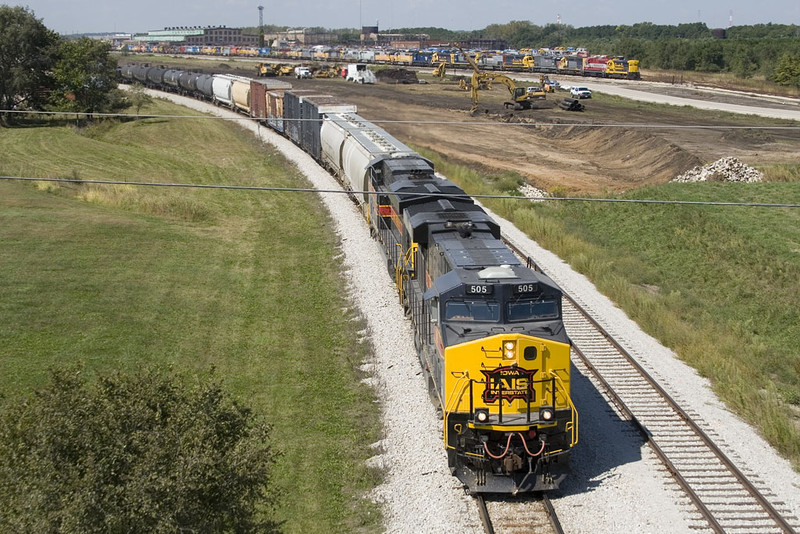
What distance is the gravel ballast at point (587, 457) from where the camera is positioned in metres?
14.7

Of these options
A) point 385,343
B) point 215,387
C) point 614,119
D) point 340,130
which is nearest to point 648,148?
point 614,119

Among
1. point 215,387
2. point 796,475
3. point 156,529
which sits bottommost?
point 796,475

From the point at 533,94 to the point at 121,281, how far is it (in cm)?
6736

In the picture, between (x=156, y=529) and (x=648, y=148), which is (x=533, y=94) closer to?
(x=648, y=148)

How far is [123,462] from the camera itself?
10133 millimetres

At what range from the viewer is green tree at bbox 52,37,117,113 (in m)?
74.2

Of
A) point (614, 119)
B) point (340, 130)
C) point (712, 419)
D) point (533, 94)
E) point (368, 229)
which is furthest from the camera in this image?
point (533, 94)

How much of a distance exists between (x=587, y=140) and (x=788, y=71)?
51.4 metres

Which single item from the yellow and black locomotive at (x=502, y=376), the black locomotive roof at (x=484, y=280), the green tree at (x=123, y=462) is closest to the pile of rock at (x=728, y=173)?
the yellow and black locomotive at (x=502, y=376)

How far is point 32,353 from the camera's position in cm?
2272

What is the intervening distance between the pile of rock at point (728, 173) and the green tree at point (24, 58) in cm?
6002

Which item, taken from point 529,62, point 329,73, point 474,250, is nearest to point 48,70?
point 329,73

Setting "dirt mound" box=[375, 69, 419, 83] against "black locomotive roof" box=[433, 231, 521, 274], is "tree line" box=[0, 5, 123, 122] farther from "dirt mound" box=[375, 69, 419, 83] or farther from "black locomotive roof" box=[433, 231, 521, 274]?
"black locomotive roof" box=[433, 231, 521, 274]

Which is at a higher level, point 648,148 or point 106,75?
point 106,75
